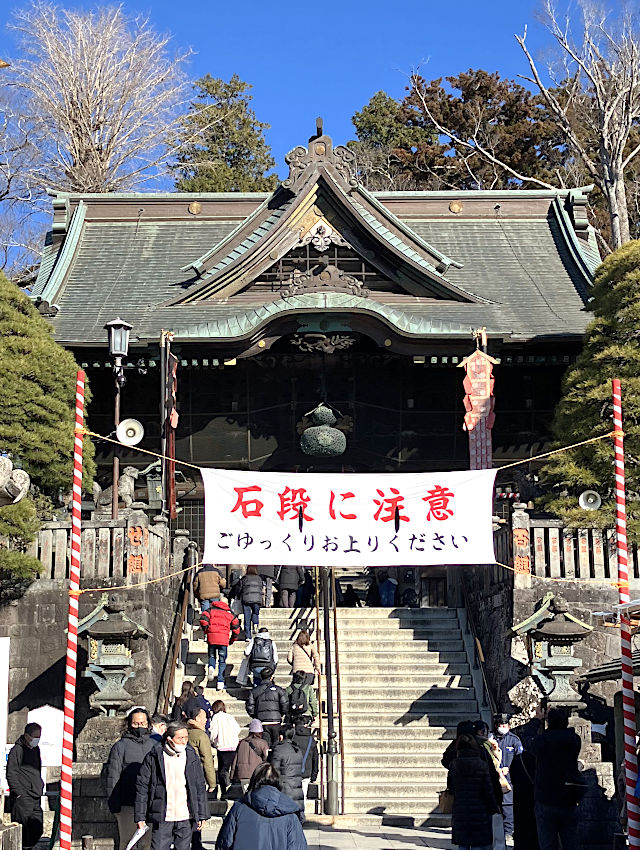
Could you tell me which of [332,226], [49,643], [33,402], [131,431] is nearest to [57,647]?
[49,643]

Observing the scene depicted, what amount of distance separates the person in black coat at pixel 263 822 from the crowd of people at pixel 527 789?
3.10 metres

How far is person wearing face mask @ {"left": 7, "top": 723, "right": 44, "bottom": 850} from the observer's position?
39.9 ft

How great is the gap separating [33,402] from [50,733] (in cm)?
601

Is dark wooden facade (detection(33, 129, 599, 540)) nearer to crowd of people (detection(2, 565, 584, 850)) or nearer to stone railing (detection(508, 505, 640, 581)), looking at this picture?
stone railing (detection(508, 505, 640, 581))

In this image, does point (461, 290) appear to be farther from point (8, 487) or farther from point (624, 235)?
point (8, 487)

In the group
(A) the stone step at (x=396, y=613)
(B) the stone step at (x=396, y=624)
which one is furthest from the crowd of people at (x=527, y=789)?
(A) the stone step at (x=396, y=613)

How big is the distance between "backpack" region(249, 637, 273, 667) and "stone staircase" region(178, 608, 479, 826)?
907 mm

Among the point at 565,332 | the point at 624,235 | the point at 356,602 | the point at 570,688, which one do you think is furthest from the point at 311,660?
the point at 624,235

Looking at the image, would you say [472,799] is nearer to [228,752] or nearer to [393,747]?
[228,752]

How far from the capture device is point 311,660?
55.1 ft

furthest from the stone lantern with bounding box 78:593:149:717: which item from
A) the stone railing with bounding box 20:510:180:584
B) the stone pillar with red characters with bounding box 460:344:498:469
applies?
the stone pillar with red characters with bounding box 460:344:498:469

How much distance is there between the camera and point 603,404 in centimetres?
1989

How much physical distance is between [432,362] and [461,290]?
1926 millimetres

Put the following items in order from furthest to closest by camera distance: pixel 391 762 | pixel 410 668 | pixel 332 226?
pixel 332 226 < pixel 410 668 < pixel 391 762
